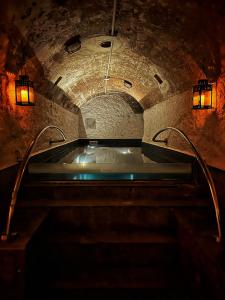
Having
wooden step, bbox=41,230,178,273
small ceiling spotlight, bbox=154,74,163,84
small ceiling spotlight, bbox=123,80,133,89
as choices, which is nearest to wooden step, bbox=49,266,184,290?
wooden step, bbox=41,230,178,273

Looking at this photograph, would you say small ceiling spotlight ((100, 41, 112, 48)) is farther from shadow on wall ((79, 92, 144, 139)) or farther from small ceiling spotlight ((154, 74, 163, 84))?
shadow on wall ((79, 92, 144, 139))

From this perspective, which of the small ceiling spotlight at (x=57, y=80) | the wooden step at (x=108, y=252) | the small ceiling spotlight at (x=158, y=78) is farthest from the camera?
the small ceiling spotlight at (x=158, y=78)

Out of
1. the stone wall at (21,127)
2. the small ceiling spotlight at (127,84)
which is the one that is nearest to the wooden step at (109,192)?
the stone wall at (21,127)

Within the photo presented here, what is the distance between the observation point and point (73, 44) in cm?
588

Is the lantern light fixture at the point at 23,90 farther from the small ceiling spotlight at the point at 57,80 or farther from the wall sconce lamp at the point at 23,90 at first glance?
the small ceiling spotlight at the point at 57,80

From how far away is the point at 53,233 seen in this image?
356 centimetres

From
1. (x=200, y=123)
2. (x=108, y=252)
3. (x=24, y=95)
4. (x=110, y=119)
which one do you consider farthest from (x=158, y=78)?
(x=110, y=119)

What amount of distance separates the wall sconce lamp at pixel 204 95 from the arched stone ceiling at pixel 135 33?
19cm

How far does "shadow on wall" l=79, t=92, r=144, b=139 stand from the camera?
14859mm

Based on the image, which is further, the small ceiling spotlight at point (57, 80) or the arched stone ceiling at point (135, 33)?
the small ceiling spotlight at point (57, 80)

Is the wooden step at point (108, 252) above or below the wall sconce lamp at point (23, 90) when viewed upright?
below

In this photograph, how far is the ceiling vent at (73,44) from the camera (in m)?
5.59

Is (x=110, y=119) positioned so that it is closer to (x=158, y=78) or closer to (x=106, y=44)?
(x=158, y=78)

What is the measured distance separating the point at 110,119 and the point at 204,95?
10801 millimetres
